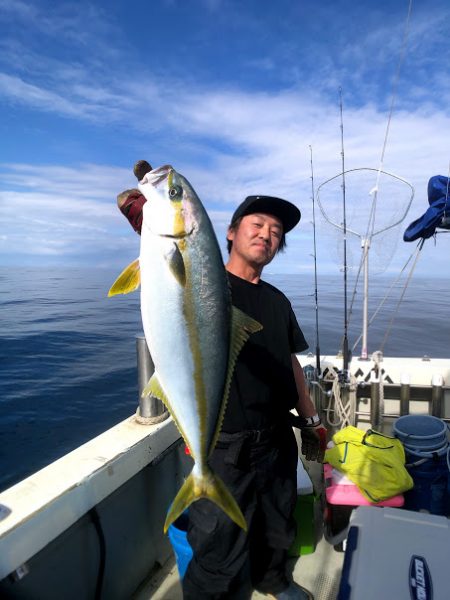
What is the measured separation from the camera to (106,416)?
331 inches

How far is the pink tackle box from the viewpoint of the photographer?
11.1ft

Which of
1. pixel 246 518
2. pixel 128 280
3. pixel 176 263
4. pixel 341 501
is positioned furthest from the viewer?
pixel 341 501

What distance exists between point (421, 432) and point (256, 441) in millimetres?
2515

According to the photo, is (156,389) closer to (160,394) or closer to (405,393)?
(160,394)

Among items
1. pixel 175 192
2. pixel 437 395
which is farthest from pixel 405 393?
pixel 175 192

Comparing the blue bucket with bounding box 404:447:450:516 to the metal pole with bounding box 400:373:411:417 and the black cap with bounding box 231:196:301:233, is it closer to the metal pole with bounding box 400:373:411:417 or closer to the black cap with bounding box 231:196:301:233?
the metal pole with bounding box 400:373:411:417

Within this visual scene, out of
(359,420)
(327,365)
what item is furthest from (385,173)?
(359,420)

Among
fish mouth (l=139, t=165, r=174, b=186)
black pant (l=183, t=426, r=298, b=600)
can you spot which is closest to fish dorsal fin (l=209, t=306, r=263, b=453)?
fish mouth (l=139, t=165, r=174, b=186)

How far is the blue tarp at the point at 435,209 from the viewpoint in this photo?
13.6 feet

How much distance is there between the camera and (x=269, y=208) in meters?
2.78

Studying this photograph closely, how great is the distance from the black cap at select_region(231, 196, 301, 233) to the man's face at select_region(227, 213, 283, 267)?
0.12 ft

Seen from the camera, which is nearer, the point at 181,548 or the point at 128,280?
the point at 128,280

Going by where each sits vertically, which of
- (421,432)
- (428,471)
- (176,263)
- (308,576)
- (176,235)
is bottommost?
(308,576)

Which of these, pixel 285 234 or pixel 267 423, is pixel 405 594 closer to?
pixel 267 423
